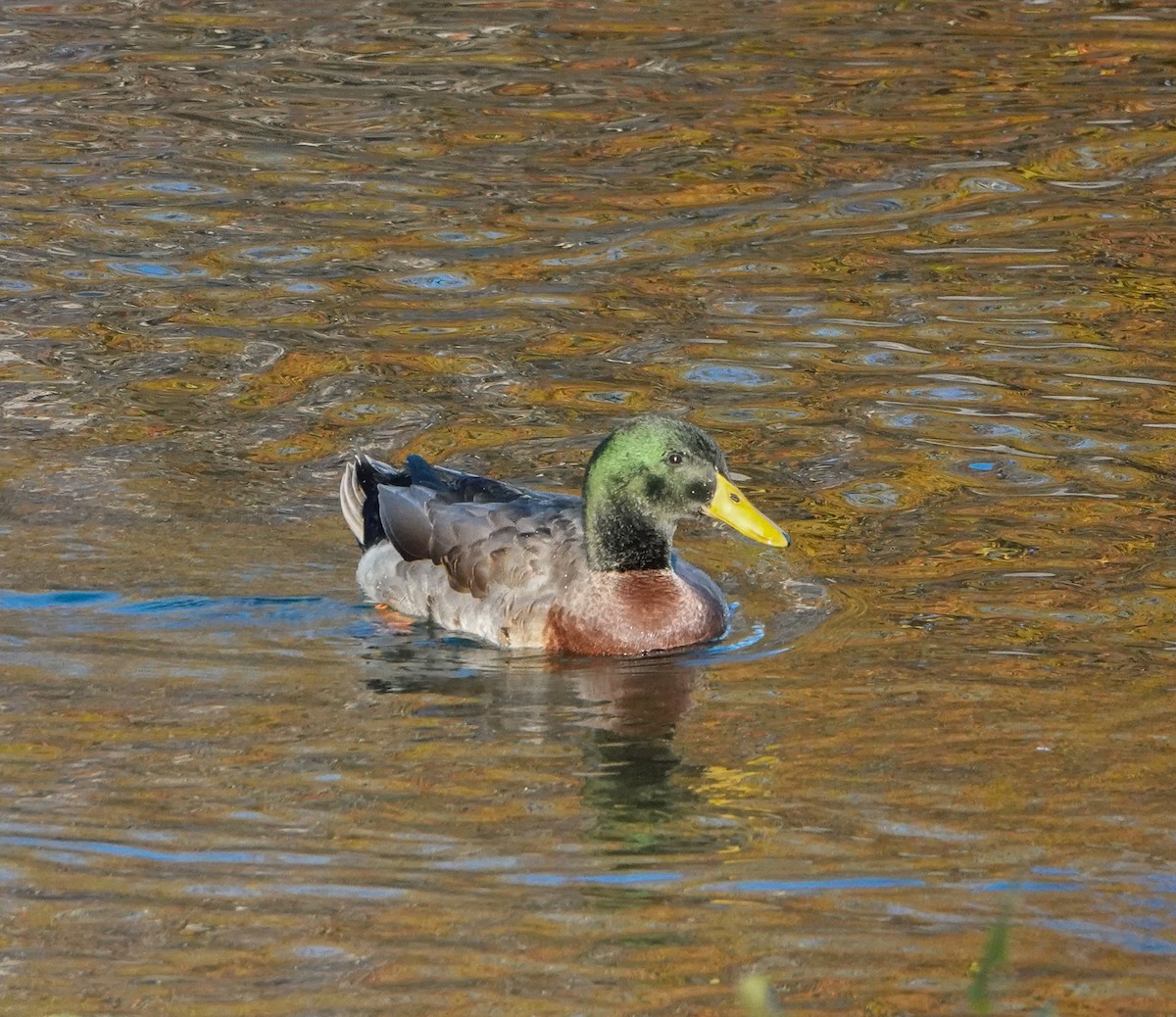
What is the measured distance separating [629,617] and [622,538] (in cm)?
33

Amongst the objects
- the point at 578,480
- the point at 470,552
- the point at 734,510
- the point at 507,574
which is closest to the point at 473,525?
the point at 470,552

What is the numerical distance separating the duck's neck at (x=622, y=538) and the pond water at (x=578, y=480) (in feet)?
1.48

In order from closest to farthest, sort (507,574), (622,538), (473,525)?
(622,538), (507,574), (473,525)

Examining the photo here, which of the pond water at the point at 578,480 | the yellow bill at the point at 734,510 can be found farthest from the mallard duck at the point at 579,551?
the pond water at the point at 578,480

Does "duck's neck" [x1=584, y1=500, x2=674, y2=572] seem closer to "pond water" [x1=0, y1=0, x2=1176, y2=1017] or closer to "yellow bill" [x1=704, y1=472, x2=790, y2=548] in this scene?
"yellow bill" [x1=704, y1=472, x2=790, y2=548]

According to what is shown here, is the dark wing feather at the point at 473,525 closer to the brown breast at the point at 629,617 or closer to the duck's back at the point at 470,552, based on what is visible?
the duck's back at the point at 470,552

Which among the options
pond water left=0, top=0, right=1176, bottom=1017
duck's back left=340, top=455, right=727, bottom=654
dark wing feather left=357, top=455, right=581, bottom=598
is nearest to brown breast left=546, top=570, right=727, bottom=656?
duck's back left=340, top=455, right=727, bottom=654

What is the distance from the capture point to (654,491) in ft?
29.2

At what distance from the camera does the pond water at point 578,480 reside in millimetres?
5973

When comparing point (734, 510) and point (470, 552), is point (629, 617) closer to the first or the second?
point (734, 510)

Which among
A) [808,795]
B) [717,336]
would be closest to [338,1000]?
[808,795]

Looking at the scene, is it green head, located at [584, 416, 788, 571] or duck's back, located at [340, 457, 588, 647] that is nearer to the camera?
green head, located at [584, 416, 788, 571]

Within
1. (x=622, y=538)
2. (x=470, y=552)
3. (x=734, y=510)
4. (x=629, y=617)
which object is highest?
(x=734, y=510)

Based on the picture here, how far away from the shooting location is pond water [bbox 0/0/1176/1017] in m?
5.97
